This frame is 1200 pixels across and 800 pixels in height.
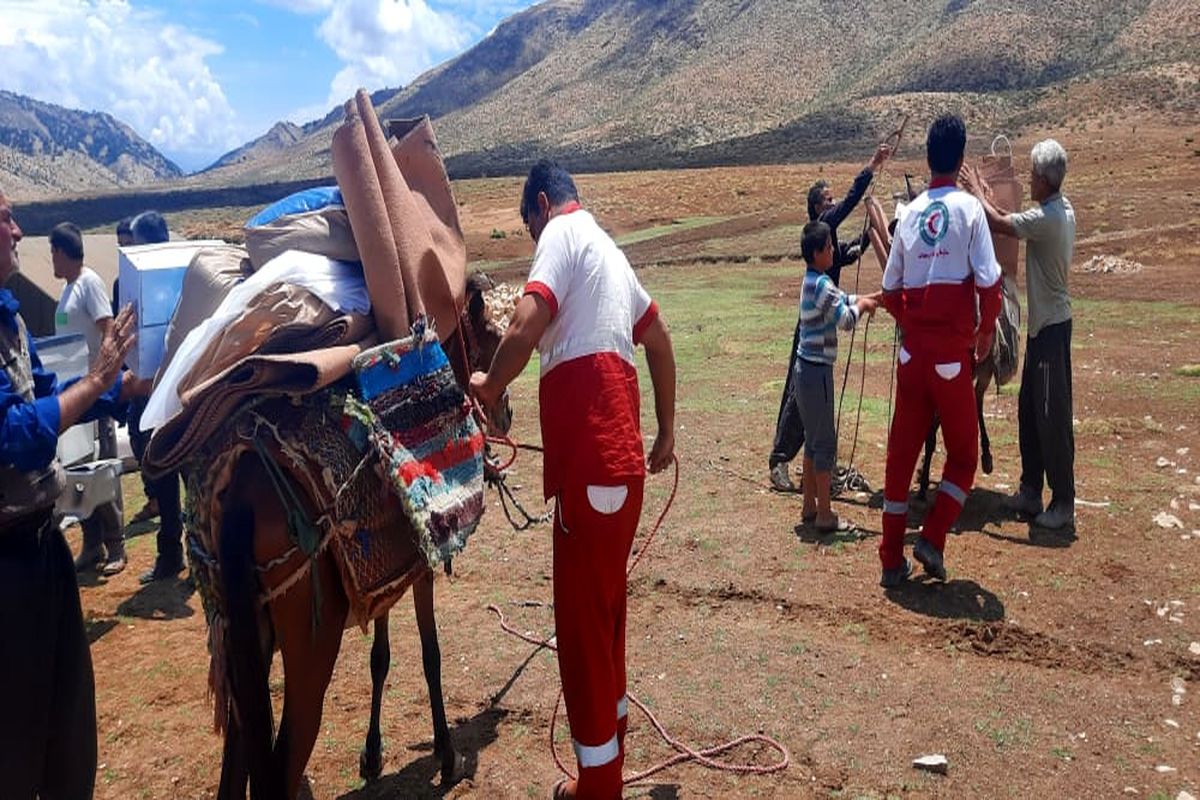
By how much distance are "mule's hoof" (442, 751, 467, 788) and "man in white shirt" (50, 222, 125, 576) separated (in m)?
3.82

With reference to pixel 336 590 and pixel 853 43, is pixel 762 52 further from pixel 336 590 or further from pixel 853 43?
pixel 336 590

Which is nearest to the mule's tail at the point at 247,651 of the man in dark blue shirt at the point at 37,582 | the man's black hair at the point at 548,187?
the man in dark blue shirt at the point at 37,582

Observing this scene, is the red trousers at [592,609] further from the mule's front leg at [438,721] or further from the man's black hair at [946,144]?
the man's black hair at [946,144]

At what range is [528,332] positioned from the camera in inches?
131

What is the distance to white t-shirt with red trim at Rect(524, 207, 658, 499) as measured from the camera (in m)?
3.37

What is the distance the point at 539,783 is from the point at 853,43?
98.4 meters

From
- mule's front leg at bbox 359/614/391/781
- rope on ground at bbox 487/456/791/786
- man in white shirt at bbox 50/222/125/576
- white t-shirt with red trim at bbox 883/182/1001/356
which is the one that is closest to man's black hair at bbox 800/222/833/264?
white t-shirt with red trim at bbox 883/182/1001/356

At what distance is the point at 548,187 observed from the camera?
3.61 metres

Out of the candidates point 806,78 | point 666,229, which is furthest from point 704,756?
point 806,78

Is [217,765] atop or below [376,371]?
below

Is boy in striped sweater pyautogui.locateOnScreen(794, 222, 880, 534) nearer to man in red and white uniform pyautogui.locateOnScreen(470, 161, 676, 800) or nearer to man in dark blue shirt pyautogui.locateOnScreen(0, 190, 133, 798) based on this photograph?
man in red and white uniform pyautogui.locateOnScreen(470, 161, 676, 800)

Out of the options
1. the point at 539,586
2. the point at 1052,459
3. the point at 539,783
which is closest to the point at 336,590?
the point at 539,783

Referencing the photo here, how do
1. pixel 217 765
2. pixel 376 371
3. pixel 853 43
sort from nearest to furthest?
pixel 376 371
pixel 217 765
pixel 853 43

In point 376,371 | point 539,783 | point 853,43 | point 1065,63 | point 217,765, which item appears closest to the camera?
point 376,371
